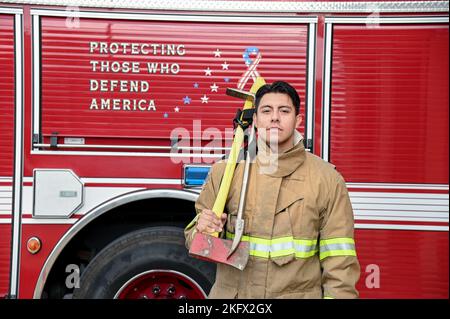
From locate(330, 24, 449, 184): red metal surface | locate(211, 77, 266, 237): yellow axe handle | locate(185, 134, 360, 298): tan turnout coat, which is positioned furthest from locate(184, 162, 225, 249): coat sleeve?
locate(330, 24, 449, 184): red metal surface

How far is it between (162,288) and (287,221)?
1467 millimetres

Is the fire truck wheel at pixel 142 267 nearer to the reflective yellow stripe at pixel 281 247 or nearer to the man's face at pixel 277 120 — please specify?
the reflective yellow stripe at pixel 281 247

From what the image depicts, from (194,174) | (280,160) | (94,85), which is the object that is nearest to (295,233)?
(280,160)

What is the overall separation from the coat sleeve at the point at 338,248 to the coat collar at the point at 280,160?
0.67 feet

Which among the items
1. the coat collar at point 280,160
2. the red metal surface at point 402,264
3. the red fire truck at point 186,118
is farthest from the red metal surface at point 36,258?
the red metal surface at point 402,264

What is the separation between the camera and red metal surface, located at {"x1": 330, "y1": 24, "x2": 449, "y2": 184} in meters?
3.41

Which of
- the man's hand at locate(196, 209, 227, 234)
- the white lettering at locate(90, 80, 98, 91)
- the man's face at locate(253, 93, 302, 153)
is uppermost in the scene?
the white lettering at locate(90, 80, 98, 91)

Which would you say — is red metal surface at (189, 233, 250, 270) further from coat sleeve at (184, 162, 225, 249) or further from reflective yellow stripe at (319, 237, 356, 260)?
reflective yellow stripe at (319, 237, 356, 260)

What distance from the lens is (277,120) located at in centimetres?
241

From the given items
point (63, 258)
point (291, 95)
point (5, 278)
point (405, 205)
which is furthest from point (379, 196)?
point (5, 278)

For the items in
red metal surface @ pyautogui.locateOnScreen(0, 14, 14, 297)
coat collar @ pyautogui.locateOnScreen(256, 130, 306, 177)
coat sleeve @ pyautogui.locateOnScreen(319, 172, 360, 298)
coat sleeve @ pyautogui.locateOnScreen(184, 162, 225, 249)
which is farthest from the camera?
red metal surface @ pyautogui.locateOnScreen(0, 14, 14, 297)

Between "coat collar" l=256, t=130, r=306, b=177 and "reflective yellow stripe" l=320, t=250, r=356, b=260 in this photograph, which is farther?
"coat collar" l=256, t=130, r=306, b=177

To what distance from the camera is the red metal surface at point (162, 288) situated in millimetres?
3457

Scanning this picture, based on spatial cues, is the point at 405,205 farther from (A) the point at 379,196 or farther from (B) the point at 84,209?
(B) the point at 84,209
